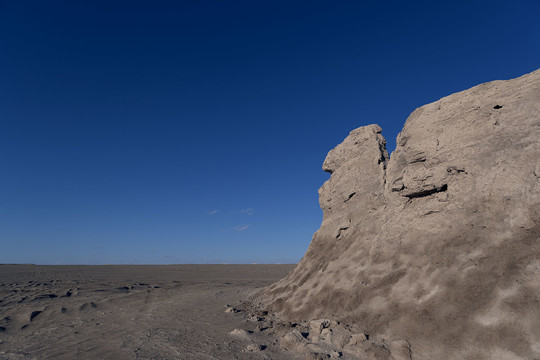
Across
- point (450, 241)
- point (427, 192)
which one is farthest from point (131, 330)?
point (427, 192)

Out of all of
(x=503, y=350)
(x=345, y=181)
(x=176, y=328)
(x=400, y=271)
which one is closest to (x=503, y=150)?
(x=400, y=271)

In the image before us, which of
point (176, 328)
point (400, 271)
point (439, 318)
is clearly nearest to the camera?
point (439, 318)

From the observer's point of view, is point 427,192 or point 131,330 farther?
point 131,330

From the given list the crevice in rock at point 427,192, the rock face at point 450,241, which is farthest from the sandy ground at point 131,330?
the crevice in rock at point 427,192

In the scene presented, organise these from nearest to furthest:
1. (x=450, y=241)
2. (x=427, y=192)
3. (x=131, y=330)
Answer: (x=450, y=241) → (x=427, y=192) → (x=131, y=330)

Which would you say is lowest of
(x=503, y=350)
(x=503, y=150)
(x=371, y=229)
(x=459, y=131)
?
(x=503, y=350)

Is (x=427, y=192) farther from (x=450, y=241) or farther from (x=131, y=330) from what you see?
(x=131, y=330)

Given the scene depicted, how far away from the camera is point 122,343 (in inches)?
271

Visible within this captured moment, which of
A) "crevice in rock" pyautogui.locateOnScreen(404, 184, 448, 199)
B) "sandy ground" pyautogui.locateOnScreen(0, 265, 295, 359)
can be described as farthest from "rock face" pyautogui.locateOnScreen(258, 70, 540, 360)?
"sandy ground" pyautogui.locateOnScreen(0, 265, 295, 359)

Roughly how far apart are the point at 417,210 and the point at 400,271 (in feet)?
5.33

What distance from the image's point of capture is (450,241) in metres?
6.18

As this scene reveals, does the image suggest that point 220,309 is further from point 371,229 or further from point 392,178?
point 392,178

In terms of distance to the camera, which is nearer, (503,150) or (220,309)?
(503,150)

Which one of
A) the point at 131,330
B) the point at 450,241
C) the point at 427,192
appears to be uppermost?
the point at 427,192
